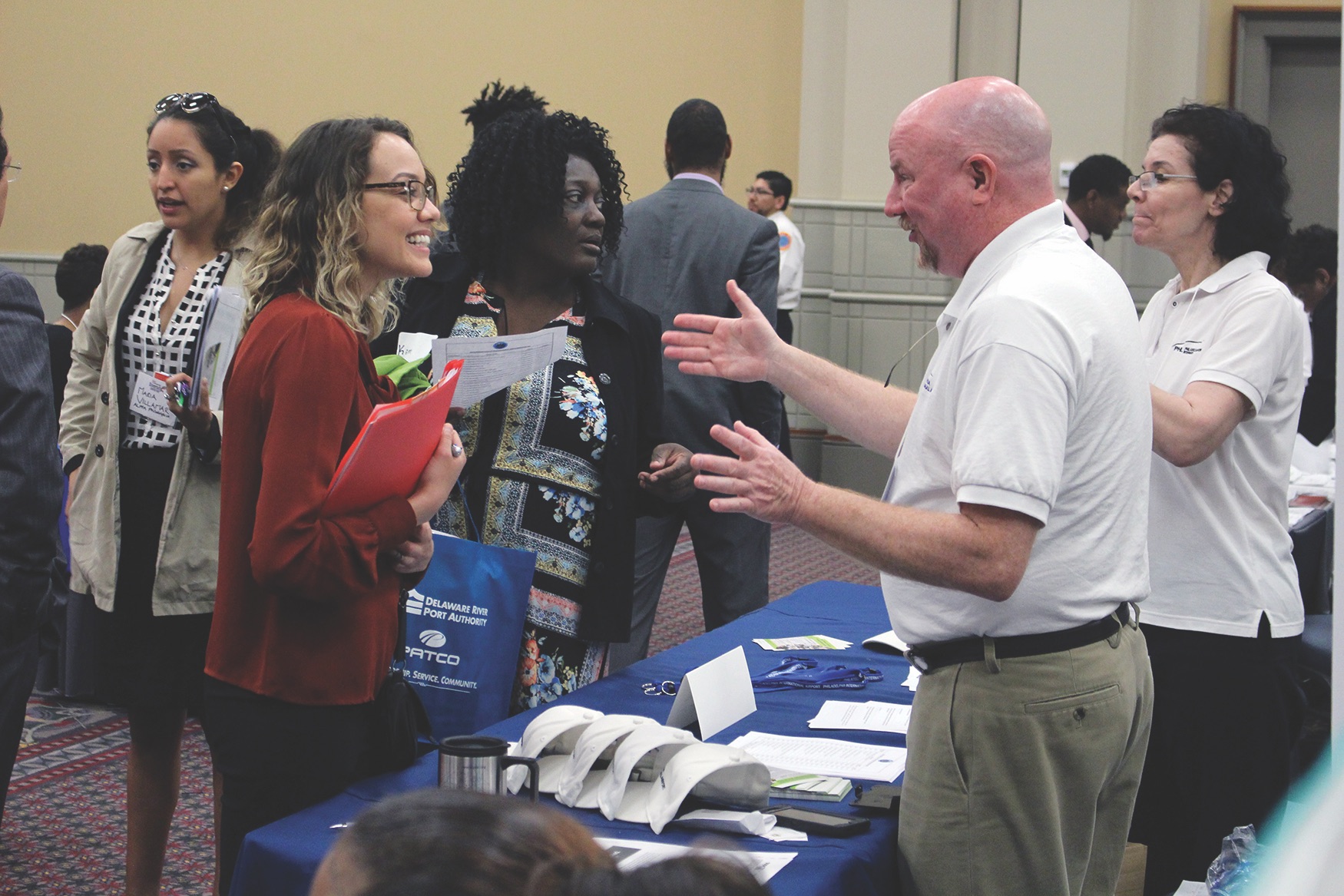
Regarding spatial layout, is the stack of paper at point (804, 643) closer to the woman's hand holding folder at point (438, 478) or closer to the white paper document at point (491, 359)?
the white paper document at point (491, 359)

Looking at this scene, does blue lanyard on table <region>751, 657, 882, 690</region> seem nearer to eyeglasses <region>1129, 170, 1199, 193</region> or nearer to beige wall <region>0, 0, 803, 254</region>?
eyeglasses <region>1129, 170, 1199, 193</region>

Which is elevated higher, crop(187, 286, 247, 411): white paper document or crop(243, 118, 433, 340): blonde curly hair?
crop(243, 118, 433, 340): blonde curly hair

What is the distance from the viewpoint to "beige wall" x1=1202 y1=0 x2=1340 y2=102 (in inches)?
318

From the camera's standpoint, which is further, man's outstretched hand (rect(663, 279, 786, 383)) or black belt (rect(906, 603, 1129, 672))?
man's outstretched hand (rect(663, 279, 786, 383))

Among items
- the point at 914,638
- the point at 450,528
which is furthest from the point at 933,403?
the point at 450,528

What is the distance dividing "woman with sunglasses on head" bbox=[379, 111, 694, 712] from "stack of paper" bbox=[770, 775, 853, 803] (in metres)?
0.68

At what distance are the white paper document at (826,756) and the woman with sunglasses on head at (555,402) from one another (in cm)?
46

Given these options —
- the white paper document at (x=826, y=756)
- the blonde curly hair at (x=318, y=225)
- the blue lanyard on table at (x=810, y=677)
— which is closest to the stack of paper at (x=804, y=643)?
the blue lanyard on table at (x=810, y=677)

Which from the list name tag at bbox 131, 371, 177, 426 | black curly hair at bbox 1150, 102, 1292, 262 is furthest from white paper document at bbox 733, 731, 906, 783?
name tag at bbox 131, 371, 177, 426

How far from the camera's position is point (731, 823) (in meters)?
1.71

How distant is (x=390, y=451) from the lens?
71.9 inches

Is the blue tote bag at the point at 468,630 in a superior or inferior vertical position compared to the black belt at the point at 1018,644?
inferior

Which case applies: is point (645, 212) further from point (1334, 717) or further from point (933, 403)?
point (1334, 717)

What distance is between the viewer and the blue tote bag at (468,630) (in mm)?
2246
